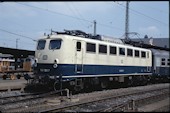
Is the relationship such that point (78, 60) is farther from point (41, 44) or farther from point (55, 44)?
point (41, 44)

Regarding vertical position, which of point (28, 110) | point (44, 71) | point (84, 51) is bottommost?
point (28, 110)

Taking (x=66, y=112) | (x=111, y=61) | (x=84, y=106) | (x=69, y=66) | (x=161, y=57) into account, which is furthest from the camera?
(x=161, y=57)

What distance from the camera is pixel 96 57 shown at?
67.3 feet

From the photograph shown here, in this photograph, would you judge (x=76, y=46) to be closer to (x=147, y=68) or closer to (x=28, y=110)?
(x=28, y=110)

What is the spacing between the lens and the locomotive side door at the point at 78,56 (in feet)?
61.6

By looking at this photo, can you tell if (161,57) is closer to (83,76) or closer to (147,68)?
(147,68)

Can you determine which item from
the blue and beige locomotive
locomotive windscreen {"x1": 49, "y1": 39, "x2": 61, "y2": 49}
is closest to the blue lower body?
the blue and beige locomotive

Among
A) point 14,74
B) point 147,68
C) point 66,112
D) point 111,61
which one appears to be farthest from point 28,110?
point 14,74

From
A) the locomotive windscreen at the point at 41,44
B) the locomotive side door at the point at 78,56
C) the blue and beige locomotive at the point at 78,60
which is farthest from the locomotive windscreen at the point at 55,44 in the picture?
the locomotive side door at the point at 78,56

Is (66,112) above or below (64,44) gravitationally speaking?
below

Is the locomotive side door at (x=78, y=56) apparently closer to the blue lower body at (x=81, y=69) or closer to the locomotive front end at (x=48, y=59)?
the blue lower body at (x=81, y=69)

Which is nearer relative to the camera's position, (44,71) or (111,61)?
(44,71)

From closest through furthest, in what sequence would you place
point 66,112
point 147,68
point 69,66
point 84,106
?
point 66,112, point 84,106, point 69,66, point 147,68

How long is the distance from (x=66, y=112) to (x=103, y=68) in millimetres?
9546
